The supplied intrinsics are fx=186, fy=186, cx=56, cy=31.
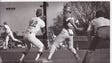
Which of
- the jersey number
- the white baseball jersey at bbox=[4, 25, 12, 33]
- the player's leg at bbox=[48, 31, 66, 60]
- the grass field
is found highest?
the jersey number

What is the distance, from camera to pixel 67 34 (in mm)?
987

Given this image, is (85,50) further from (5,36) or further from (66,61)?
(5,36)

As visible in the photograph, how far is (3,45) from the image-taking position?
1.01 m

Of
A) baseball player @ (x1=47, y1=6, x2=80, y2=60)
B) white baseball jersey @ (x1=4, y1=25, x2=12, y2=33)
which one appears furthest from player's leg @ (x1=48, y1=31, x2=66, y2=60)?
white baseball jersey @ (x1=4, y1=25, x2=12, y2=33)

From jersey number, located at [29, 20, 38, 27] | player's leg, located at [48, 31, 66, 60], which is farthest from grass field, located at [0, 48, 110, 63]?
jersey number, located at [29, 20, 38, 27]

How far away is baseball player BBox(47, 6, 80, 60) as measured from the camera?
985 mm

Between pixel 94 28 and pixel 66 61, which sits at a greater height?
pixel 94 28

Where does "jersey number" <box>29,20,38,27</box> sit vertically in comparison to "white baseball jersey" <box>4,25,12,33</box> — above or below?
above

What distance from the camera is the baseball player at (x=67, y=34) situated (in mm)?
985

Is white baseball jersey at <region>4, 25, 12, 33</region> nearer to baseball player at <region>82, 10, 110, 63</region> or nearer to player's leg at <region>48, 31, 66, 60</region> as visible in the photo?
player's leg at <region>48, 31, 66, 60</region>

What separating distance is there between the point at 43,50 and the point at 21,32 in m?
0.15

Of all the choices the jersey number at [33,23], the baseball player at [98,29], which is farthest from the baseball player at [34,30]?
the baseball player at [98,29]

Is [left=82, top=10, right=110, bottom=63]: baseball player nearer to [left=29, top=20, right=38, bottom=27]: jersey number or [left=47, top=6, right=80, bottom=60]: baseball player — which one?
[left=47, top=6, right=80, bottom=60]: baseball player

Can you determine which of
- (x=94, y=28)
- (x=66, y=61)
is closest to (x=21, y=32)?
(x=66, y=61)
